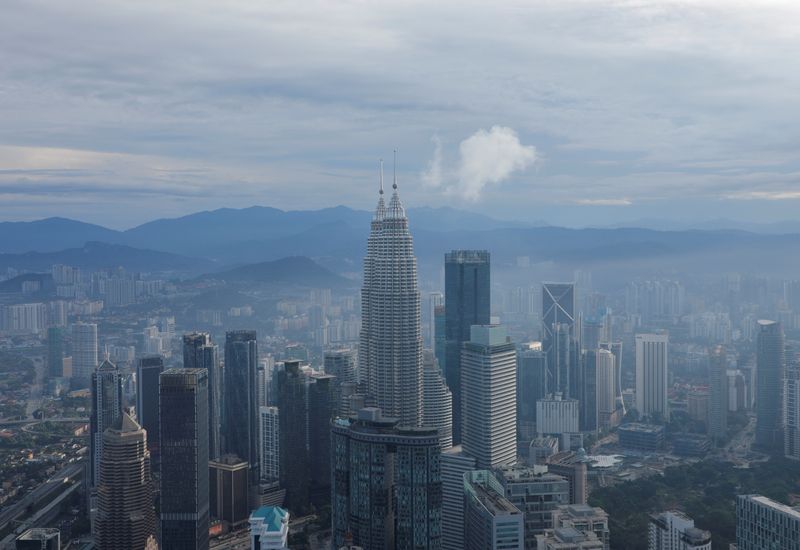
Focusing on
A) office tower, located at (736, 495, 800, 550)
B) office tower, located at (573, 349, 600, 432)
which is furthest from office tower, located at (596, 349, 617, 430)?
office tower, located at (736, 495, 800, 550)

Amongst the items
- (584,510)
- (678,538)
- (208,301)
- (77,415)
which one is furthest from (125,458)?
(208,301)

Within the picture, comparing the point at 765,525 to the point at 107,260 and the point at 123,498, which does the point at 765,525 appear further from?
the point at 107,260

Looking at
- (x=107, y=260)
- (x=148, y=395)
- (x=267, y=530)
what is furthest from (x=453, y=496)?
(x=107, y=260)

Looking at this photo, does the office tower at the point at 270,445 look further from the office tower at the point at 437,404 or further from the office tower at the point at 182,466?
the office tower at the point at 182,466

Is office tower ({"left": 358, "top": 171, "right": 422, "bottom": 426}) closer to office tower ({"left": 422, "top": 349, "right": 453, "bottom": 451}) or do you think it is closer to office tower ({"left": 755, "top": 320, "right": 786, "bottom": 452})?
office tower ({"left": 422, "top": 349, "right": 453, "bottom": 451})

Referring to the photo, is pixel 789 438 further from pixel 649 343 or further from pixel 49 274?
pixel 49 274
